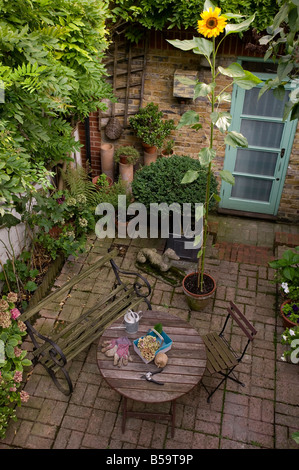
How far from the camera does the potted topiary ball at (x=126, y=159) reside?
748 centimetres

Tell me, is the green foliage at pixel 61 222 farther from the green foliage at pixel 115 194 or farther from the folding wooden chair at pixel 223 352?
the folding wooden chair at pixel 223 352

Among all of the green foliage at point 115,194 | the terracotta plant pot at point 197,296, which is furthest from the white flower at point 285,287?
the green foliage at point 115,194

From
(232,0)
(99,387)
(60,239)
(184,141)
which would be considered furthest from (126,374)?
(232,0)

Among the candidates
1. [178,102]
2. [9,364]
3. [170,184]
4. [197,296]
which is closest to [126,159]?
[178,102]

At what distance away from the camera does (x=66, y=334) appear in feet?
18.4

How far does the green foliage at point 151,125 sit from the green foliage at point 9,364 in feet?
11.7

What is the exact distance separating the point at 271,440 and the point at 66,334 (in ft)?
8.65

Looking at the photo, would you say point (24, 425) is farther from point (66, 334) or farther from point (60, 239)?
point (60, 239)

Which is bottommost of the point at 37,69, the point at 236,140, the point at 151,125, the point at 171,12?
the point at 151,125

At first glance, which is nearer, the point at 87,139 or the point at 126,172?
the point at 126,172

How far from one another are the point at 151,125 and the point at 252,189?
6.68 ft

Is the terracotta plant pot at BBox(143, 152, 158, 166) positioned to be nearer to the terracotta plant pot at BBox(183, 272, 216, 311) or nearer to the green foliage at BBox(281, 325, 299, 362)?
the terracotta plant pot at BBox(183, 272, 216, 311)

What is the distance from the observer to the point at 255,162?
7.43 m

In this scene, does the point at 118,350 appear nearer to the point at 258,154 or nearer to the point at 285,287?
the point at 285,287
